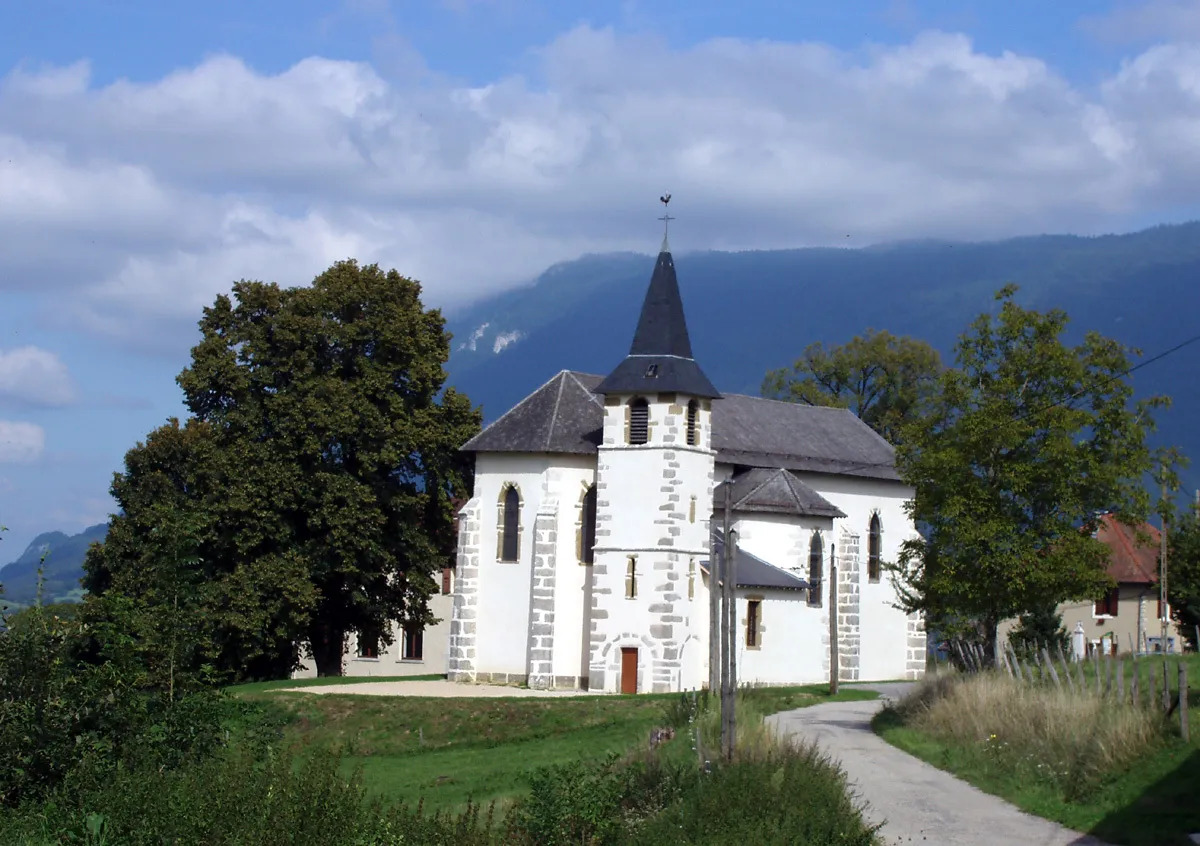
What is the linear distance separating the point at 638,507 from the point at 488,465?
5586 mm

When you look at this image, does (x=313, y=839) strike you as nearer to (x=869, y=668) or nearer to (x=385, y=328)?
(x=385, y=328)

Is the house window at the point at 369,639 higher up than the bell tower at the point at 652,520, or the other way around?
the bell tower at the point at 652,520

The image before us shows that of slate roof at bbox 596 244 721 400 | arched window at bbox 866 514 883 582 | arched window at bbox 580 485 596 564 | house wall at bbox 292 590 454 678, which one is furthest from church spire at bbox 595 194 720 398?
house wall at bbox 292 590 454 678

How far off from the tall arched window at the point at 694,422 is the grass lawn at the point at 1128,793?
23.1 m

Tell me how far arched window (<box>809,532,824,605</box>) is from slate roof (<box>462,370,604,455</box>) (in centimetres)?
816

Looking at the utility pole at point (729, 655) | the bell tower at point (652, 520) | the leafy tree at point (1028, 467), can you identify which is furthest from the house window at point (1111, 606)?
the utility pole at point (729, 655)

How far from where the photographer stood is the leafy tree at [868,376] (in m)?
73.6

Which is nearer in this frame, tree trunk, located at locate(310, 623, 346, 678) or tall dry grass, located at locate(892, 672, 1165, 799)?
tall dry grass, located at locate(892, 672, 1165, 799)

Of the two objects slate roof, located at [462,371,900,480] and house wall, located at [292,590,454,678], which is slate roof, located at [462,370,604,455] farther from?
house wall, located at [292,590,454,678]

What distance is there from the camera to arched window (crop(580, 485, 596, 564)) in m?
46.8

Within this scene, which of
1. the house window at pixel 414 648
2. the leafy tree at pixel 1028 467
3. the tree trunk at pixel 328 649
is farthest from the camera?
the house window at pixel 414 648

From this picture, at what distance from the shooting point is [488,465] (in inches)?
1884

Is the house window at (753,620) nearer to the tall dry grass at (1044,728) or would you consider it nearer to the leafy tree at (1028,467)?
the leafy tree at (1028,467)

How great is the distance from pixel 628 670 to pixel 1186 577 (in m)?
20.9
